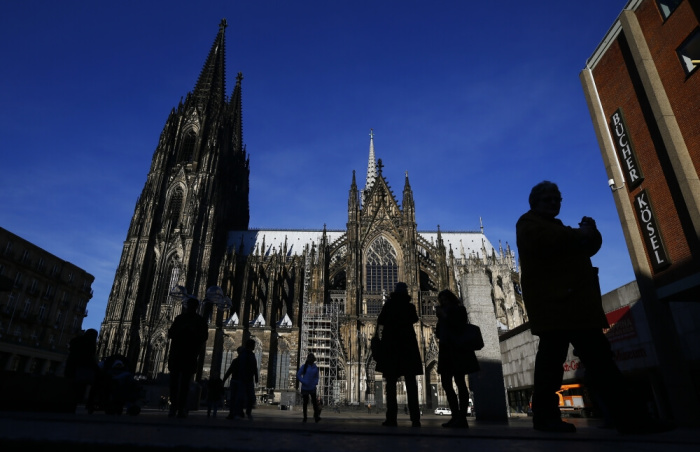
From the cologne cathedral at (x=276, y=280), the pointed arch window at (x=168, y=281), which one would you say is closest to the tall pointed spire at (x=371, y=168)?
the cologne cathedral at (x=276, y=280)

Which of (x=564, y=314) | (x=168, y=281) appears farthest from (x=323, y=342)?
(x=564, y=314)

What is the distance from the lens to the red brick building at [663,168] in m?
11.4

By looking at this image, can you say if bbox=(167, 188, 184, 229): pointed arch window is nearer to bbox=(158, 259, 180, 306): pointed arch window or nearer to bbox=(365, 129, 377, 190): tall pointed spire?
bbox=(158, 259, 180, 306): pointed arch window

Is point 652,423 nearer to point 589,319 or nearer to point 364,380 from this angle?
point 589,319

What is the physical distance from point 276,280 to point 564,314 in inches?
1402

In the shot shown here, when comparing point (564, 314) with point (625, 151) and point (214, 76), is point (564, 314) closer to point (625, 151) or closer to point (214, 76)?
point (625, 151)

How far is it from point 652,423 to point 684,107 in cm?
1282

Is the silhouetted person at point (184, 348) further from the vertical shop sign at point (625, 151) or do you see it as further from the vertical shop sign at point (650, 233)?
the vertical shop sign at point (625, 151)

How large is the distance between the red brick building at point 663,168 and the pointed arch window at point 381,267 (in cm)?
2171

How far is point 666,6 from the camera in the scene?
12.7 metres

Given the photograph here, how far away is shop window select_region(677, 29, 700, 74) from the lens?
37.5ft

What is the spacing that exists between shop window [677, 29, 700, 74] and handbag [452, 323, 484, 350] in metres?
11.6

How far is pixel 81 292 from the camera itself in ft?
125

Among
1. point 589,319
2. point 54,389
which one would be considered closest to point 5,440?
point 589,319
